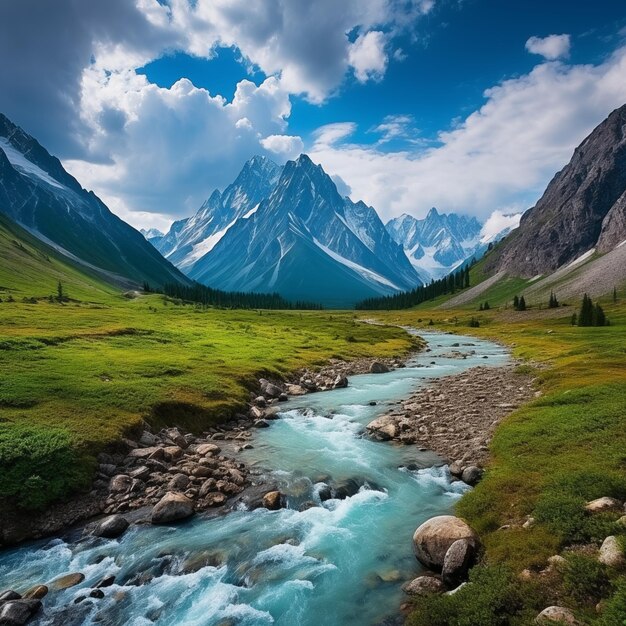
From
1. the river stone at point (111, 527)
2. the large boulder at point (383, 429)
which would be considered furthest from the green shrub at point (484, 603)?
the large boulder at point (383, 429)

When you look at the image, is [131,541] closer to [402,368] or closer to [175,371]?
[175,371]

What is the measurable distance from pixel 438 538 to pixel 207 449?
55.2 feet

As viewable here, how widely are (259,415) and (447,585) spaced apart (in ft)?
81.5

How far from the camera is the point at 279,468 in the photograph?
1008 inches

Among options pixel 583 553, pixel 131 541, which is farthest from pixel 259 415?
pixel 583 553

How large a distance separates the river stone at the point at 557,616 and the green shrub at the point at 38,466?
836 inches

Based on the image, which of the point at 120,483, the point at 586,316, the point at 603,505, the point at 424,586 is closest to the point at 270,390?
the point at 120,483

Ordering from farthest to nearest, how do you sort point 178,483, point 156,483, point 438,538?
1. point 156,483
2. point 178,483
3. point 438,538

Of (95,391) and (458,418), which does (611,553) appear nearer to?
(458,418)

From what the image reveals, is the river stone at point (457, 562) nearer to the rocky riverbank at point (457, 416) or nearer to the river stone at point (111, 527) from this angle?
the rocky riverbank at point (457, 416)

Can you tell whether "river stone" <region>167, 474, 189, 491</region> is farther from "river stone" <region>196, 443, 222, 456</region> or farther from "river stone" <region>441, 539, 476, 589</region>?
"river stone" <region>441, 539, 476, 589</region>

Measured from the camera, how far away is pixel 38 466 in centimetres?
2141

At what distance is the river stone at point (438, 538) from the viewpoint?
1523 centimetres

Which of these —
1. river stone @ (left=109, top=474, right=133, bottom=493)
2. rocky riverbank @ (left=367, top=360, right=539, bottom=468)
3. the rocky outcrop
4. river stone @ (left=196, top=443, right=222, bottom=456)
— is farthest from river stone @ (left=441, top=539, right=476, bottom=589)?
river stone @ (left=196, top=443, right=222, bottom=456)
